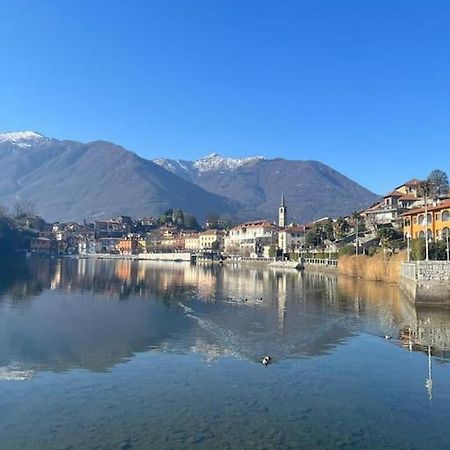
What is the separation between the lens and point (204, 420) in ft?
46.8

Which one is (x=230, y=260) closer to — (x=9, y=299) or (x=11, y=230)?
(x=11, y=230)

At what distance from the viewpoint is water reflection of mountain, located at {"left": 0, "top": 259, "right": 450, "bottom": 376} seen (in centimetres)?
2262

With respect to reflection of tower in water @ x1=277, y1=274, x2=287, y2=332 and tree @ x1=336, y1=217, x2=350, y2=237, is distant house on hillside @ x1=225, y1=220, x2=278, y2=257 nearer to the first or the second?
tree @ x1=336, y1=217, x2=350, y2=237

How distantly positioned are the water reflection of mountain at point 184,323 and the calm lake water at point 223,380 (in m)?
0.12

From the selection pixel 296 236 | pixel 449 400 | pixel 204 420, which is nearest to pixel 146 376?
pixel 204 420

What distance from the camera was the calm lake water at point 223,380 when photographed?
13.3m

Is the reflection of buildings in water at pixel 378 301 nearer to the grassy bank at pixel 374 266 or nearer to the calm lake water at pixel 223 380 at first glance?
the calm lake water at pixel 223 380

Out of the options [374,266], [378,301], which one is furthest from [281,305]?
[374,266]

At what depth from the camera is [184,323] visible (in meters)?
30.8

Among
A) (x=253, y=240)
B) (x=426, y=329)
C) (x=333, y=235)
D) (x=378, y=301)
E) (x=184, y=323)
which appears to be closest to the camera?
(x=426, y=329)

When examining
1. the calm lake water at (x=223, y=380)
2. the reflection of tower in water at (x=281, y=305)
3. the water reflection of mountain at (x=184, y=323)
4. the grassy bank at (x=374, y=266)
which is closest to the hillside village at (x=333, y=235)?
the grassy bank at (x=374, y=266)

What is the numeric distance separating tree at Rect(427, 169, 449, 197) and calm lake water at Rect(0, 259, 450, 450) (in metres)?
58.7

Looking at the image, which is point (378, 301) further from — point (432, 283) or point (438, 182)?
point (438, 182)

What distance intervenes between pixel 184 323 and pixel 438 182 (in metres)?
70.8
